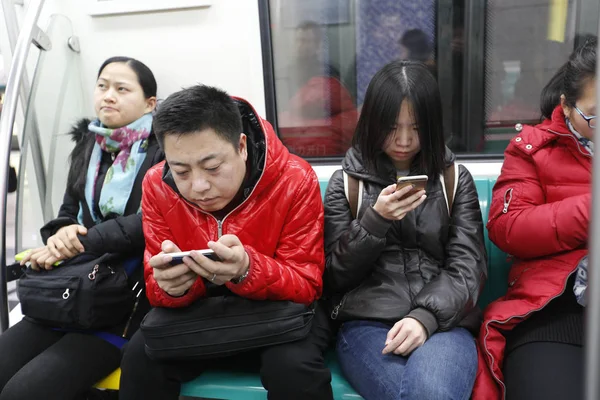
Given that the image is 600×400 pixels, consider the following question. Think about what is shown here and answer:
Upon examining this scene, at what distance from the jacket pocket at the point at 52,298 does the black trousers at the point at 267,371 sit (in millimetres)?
303

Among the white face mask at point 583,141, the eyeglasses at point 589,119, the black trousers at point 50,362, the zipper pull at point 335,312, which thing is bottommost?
the black trousers at point 50,362

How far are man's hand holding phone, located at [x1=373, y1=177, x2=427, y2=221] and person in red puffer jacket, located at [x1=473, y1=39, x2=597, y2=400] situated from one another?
0.39 metres

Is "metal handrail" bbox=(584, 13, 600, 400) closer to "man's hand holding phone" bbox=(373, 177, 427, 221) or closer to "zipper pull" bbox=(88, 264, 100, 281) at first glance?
"man's hand holding phone" bbox=(373, 177, 427, 221)

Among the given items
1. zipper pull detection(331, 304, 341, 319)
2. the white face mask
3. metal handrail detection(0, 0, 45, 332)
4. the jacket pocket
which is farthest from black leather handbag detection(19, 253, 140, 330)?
the white face mask

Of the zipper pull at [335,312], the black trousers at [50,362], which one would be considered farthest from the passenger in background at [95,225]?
the zipper pull at [335,312]

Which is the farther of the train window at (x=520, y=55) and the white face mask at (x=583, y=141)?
the train window at (x=520, y=55)

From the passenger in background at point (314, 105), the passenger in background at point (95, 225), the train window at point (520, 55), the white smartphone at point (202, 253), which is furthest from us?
the passenger in background at point (314, 105)

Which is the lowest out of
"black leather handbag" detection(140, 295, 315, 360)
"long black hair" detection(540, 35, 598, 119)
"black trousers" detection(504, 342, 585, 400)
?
"black trousers" detection(504, 342, 585, 400)

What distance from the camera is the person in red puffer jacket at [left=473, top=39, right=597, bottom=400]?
5.18 feet

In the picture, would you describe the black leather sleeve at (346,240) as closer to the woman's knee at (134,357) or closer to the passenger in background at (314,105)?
the woman's knee at (134,357)

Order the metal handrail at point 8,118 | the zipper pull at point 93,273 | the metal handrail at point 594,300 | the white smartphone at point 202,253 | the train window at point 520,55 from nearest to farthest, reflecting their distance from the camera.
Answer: the metal handrail at point 594,300 → the white smartphone at point 202,253 → the zipper pull at point 93,273 → the metal handrail at point 8,118 → the train window at point 520,55

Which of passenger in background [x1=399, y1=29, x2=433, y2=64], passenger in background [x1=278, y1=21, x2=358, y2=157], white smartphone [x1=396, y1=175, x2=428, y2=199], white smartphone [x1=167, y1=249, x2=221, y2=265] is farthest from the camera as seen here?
passenger in background [x1=278, y1=21, x2=358, y2=157]

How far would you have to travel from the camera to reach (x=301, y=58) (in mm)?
2832

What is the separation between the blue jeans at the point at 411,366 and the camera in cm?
149
